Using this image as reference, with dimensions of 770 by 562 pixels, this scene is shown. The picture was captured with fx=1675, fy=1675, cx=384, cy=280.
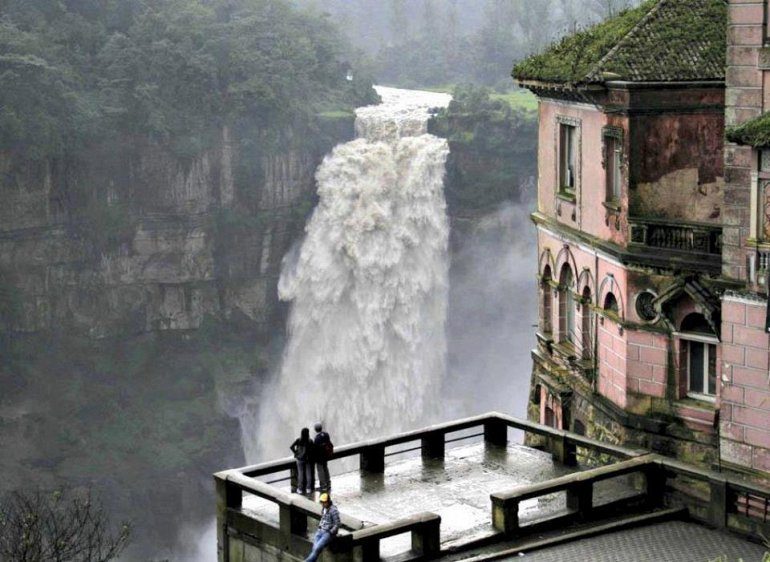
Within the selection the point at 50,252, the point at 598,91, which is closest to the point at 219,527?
the point at 598,91

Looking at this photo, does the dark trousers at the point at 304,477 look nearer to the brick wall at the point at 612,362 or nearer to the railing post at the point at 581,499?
the railing post at the point at 581,499

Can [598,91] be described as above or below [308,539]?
above

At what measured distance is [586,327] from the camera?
41.8 metres

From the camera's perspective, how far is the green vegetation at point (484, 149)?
11756 cm

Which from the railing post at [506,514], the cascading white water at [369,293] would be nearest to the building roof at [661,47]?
the railing post at [506,514]

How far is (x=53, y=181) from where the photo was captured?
10606 cm

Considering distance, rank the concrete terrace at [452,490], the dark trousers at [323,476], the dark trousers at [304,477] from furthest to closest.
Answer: the dark trousers at [304,477] < the dark trousers at [323,476] < the concrete terrace at [452,490]

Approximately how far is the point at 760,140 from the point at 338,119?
87.8 meters

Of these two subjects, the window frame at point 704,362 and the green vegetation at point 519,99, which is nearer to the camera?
the window frame at point 704,362

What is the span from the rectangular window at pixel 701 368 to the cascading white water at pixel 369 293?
2864 inches

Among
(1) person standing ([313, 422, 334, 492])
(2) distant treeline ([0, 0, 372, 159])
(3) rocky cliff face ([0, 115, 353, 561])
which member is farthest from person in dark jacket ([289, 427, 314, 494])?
(2) distant treeline ([0, 0, 372, 159])

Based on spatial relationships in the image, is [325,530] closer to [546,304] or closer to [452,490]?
[452,490]

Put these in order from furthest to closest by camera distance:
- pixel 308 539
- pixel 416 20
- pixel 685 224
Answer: pixel 416 20
pixel 685 224
pixel 308 539

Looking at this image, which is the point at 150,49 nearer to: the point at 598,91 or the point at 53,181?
the point at 53,181
